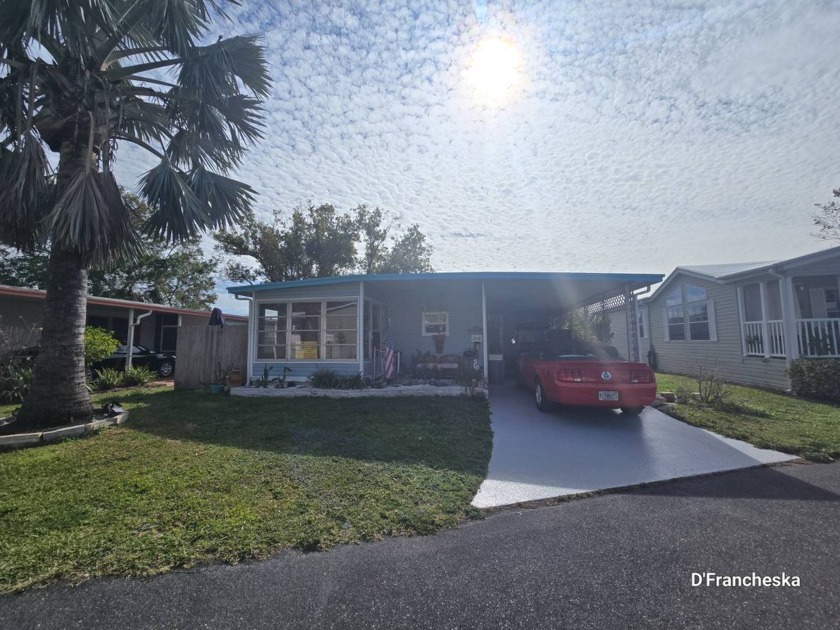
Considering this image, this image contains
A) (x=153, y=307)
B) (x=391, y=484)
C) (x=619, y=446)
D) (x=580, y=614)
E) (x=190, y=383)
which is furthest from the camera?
(x=153, y=307)

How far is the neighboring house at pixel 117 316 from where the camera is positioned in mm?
11266

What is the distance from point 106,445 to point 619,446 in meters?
6.86

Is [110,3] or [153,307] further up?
[110,3]

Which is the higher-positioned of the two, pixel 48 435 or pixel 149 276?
pixel 149 276

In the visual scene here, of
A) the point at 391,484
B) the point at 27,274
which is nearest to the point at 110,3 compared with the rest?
the point at 391,484

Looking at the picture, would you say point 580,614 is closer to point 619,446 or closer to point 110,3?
Result: point 619,446

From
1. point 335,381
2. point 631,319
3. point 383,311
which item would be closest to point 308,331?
point 335,381

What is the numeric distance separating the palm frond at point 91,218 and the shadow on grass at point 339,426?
113 inches

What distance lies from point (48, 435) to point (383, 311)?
7.80m

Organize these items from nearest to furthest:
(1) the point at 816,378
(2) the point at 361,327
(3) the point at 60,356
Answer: (3) the point at 60,356 → (1) the point at 816,378 → (2) the point at 361,327

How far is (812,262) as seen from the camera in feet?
28.7

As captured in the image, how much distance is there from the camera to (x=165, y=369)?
585 inches

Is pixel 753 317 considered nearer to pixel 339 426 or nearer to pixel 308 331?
pixel 339 426

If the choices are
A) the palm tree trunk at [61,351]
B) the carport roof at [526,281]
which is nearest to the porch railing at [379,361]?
the carport roof at [526,281]
